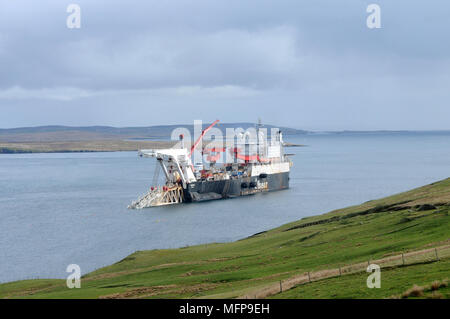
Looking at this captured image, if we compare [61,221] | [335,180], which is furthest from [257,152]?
[61,221]

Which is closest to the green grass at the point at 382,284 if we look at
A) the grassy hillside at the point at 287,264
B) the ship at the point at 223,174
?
the grassy hillside at the point at 287,264

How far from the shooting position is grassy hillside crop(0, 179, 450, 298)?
2044 cm

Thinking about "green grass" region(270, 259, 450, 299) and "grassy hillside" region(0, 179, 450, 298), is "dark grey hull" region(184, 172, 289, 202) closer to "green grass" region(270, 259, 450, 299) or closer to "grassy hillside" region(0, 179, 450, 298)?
"grassy hillside" region(0, 179, 450, 298)

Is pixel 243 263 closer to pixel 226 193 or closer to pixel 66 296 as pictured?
pixel 66 296

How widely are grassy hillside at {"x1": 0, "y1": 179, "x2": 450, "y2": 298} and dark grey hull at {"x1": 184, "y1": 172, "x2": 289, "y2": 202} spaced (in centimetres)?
4247

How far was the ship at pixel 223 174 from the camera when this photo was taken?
8488 centimetres

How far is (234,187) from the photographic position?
9338 cm

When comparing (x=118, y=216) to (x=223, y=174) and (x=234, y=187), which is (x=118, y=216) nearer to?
(x=234, y=187)

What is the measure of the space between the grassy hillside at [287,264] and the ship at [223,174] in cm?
4084

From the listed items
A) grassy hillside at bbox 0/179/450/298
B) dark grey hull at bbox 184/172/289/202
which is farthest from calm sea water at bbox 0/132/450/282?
grassy hillside at bbox 0/179/450/298

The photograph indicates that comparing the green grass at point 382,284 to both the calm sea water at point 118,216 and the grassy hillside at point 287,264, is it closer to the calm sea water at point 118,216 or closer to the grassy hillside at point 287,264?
the grassy hillside at point 287,264

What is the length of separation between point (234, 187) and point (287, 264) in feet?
210
